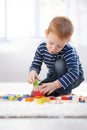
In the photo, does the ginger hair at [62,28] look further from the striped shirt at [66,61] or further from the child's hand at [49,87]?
the child's hand at [49,87]

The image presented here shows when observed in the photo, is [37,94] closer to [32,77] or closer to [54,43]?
[32,77]

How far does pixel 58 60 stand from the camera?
1660mm

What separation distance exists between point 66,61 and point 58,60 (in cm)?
5

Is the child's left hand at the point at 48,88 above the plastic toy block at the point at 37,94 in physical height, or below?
above

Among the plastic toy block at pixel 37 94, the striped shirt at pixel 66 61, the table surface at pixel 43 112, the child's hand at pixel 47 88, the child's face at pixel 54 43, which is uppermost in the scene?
the child's face at pixel 54 43

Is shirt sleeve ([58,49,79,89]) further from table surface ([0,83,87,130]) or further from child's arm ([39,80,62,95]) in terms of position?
table surface ([0,83,87,130])

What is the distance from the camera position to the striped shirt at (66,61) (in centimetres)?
155

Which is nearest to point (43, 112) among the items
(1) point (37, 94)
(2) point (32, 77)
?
(1) point (37, 94)

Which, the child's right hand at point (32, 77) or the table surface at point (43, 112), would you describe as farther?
the child's right hand at point (32, 77)

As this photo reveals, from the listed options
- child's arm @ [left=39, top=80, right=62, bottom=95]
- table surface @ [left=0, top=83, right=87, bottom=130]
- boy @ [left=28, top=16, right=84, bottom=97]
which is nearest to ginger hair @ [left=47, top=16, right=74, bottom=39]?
boy @ [left=28, top=16, right=84, bottom=97]

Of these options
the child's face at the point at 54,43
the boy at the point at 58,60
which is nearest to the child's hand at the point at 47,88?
the boy at the point at 58,60

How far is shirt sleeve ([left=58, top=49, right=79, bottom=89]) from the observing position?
1.54 m

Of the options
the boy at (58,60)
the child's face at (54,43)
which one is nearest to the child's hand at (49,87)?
the boy at (58,60)

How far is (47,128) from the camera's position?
3.56 feet
